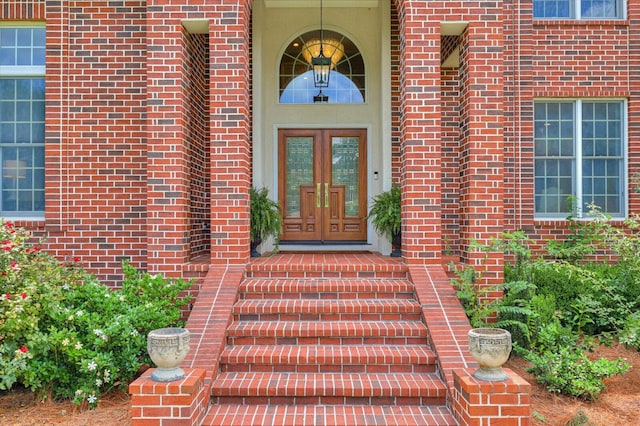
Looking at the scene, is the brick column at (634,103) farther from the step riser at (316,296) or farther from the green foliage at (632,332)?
the step riser at (316,296)

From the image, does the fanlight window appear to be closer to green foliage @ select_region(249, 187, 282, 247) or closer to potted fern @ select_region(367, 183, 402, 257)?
potted fern @ select_region(367, 183, 402, 257)

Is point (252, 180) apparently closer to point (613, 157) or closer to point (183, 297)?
point (183, 297)

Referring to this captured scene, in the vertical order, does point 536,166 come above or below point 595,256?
above

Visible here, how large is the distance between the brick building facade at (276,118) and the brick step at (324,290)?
19.8 inches

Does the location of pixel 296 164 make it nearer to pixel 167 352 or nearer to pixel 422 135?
pixel 422 135

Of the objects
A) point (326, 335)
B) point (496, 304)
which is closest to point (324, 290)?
point (326, 335)

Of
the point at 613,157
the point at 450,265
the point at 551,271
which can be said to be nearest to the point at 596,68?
the point at 613,157

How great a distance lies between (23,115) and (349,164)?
511cm

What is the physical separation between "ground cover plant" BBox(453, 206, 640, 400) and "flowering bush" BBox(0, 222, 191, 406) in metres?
3.31

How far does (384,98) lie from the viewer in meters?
7.76

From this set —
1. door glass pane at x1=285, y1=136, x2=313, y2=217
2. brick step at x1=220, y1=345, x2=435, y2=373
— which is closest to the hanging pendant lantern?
door glass pane at x1=285, y1=136, x2=313, y2=217

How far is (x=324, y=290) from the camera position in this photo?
5113 mm

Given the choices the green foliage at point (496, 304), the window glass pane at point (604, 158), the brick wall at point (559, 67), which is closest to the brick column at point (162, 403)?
the green foliage at point (496, 304)

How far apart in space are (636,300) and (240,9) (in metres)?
5.84
